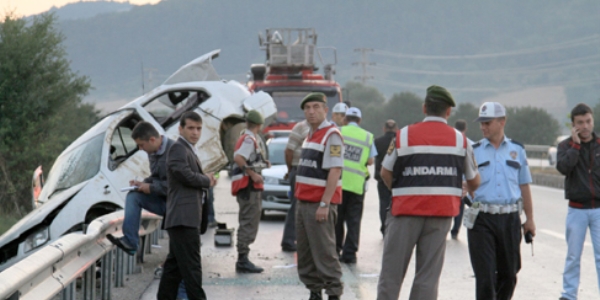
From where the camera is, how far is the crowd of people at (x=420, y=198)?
638 centimetres

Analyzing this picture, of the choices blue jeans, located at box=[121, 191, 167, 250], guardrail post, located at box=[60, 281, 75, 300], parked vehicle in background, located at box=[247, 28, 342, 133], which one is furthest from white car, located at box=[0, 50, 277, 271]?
parked vehicle in background, located at box=[247, 28, 342, 133]

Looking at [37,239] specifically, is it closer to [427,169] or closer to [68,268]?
[68,268]

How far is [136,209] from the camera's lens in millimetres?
9109

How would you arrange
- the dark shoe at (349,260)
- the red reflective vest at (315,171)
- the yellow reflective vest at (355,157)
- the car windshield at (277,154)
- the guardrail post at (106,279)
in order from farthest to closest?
the car windshield at (277,154) → the dark shoe at (349,260) → the yellow reflective vest at (355,157) → the red reflective vest at (315,171) → the guardrail post at (106,279)

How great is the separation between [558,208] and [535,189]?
7370 millimetres

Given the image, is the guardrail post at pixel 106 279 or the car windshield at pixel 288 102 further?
the car windshield at pixel 288 102

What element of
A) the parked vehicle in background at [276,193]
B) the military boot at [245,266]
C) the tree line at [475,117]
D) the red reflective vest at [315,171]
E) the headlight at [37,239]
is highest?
the red reflective vest at [315,171]

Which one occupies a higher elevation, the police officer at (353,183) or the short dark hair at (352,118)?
the short dark hair at (352,118)

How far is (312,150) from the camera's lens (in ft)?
27.4

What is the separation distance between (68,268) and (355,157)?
5.50 metres

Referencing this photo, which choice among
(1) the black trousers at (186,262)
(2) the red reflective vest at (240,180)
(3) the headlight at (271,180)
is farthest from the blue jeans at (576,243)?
(3) the headlight at (271,180)

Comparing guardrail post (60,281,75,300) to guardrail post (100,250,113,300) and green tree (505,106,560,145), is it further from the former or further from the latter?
green tree (505,106,560,145)

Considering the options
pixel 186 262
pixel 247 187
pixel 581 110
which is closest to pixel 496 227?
pixel 581 110

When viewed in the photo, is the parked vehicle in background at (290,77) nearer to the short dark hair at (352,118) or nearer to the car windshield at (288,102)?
the car windshield at (288,102)
